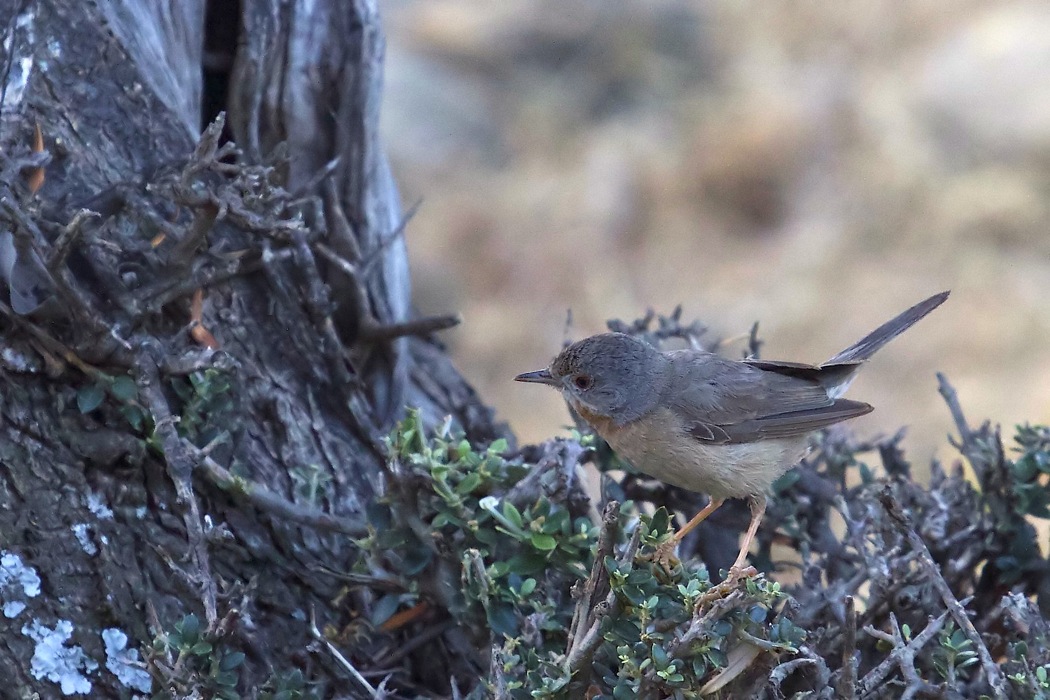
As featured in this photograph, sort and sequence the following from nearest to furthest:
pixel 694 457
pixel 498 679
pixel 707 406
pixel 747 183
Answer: pixel 498 679, pixel 694 457, pixel 707 406, pixel 747 183

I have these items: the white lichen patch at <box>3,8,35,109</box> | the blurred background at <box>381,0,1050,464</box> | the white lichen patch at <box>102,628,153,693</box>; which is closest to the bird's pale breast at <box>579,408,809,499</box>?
the white lichen patch at <box>102,628,153,693</box>

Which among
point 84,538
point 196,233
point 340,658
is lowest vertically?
point 340,658

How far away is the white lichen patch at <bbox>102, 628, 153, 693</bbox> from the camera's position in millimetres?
3010

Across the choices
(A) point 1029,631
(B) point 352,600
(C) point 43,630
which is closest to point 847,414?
(A) point 1029,631

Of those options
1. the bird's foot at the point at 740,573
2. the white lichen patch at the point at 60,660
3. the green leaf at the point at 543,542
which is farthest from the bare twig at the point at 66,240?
the bird's foot at the point at 740,573

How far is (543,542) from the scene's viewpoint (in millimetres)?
3070

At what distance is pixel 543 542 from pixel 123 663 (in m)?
1.29

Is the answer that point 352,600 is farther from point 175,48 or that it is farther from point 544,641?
point 175,48

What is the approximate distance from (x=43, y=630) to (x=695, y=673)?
189 centimetres

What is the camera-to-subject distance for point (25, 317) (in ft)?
10.0

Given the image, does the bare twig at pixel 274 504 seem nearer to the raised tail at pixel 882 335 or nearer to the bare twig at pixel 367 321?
the bare twig at pixel 367 321

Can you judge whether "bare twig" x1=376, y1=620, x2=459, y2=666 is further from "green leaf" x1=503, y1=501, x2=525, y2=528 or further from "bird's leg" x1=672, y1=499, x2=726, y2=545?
"bird's leg" x1=672, y1=499, x2=726, y2=545

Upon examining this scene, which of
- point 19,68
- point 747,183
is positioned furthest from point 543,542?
point 747,183

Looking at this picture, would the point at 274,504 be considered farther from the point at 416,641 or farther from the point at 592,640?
the point at 592,640
